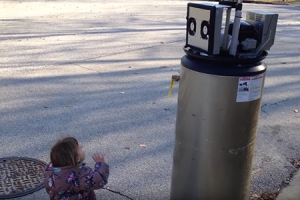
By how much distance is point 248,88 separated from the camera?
280cm

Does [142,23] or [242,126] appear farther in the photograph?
[142,23]

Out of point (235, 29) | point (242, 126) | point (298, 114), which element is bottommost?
point (298, 114)

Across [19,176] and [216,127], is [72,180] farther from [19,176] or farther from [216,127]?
[19,176]

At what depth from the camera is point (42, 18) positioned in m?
13.0

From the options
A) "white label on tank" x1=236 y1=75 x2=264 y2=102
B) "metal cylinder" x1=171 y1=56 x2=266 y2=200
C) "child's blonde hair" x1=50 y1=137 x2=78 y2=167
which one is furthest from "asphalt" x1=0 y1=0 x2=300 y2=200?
"white label on tank" x1=236 y1=75 x2=264 y2=102

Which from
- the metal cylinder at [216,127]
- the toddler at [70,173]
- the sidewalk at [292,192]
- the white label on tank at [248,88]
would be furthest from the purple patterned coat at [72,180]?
the sidewalk at [292,192]

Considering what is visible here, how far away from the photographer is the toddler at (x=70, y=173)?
2.77m

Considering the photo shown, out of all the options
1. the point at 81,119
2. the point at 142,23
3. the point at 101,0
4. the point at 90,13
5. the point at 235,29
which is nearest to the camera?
the point at 235,29

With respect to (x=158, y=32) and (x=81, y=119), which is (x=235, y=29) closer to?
(x=81, y=119)

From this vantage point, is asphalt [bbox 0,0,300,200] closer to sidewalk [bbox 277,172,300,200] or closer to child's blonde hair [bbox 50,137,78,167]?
sidewalk [bbox 277,172,300,200]

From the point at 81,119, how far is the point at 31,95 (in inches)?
44.5

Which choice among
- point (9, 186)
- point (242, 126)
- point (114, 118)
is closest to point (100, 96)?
point (114, 118)

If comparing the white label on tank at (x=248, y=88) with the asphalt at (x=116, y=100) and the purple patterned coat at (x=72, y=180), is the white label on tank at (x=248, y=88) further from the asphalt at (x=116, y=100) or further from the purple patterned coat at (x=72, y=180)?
the asphalt at (x=116, y=100)

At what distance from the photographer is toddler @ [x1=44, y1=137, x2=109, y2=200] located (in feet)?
9.07
